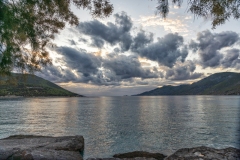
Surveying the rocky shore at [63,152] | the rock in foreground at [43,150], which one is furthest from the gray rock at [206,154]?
the rock in foreground at [43,150]

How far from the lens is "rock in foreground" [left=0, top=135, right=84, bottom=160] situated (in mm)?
21781

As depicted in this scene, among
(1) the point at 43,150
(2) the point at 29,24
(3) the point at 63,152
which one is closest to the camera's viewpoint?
(2) the point at 29,24

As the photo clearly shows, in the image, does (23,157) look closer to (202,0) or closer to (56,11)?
(56,11)

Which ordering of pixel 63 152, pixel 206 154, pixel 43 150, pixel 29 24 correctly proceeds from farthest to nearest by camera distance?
pixel 63 152, pixel 43 150, pixel 206 154, pixel 29 24

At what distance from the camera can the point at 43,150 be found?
22656 mm

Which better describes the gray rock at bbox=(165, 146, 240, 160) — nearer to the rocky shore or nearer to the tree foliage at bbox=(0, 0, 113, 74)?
the rocky shore

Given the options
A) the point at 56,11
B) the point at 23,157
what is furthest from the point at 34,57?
the point at 23,157

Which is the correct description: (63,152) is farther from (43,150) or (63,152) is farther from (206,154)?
(206,154)

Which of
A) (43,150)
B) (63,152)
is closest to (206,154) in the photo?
(63,152)

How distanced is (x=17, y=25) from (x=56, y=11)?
66.9 inches

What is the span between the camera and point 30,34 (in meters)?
8.06

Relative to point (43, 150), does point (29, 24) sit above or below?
above

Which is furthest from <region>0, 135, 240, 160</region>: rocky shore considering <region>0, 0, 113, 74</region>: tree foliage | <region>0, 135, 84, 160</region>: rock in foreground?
<region>0, 0, 113, 74</region>: tree foliage

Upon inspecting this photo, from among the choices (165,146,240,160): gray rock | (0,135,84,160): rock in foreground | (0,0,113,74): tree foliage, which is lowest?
(0,135,84,160): rock in foreground
